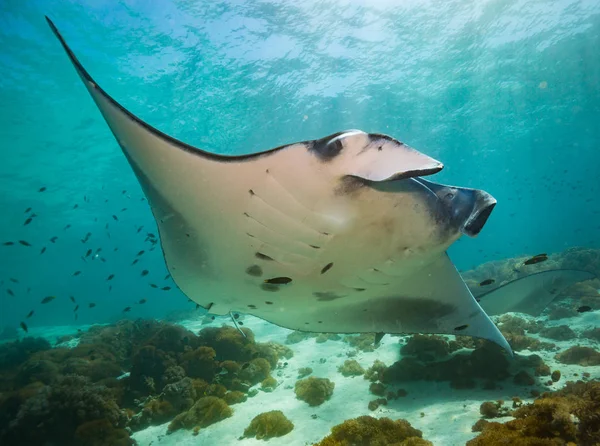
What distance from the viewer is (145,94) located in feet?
67.0

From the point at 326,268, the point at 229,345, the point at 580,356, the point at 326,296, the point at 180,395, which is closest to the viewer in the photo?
the point at 326,268

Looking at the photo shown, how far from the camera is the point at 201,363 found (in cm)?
737

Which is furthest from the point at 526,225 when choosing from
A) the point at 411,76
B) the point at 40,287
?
the point at 40,287

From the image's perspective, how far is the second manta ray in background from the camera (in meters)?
1.69

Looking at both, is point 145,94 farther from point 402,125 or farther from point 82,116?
point 402,125

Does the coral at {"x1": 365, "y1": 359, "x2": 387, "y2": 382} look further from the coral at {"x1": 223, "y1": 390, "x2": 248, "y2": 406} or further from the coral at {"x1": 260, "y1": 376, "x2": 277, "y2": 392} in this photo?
the coral at {"x1": 223, "y1": 390, "x2": 248, "y2": 406}

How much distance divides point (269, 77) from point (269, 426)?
2037 centimetres

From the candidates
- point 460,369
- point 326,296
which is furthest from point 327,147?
point 460,369

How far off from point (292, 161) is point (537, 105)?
37506 mm

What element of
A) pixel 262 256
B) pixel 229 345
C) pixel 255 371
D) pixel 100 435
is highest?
pixel 229 345

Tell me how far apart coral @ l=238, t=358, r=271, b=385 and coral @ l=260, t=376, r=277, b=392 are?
0.16 metres

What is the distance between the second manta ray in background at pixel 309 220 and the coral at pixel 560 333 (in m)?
6.14

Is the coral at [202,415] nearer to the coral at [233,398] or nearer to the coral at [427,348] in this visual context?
the coral at [233,398]

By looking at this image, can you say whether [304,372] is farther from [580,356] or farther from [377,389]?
[580,356]
